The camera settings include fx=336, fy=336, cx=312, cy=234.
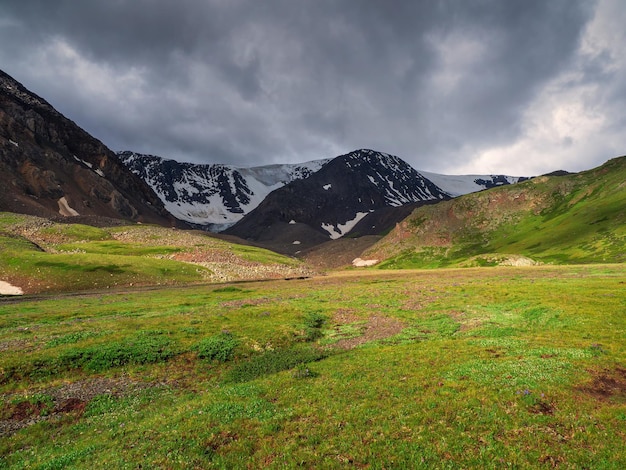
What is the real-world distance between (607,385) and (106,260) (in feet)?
341

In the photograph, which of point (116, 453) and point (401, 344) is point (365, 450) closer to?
point (116, 453)

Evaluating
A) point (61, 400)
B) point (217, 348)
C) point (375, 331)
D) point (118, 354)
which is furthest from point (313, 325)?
point (61, 400)

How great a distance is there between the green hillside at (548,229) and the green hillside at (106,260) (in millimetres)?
90024

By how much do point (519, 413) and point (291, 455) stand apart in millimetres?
10282

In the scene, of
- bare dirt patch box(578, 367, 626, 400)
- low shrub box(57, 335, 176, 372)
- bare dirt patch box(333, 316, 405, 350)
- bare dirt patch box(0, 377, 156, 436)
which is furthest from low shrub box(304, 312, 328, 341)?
bare dirt patch box(578, 367, 626, 400)

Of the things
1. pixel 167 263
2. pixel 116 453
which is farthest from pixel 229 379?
pixel 167 263

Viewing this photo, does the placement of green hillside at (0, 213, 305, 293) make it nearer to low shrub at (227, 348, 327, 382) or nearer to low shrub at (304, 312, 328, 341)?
low shrub at (304, 312, 328, 341)

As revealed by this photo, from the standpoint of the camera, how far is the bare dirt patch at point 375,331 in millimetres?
32594

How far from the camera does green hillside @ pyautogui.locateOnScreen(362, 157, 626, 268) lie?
119 metres

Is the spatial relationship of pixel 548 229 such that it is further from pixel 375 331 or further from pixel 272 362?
pixel 272 362

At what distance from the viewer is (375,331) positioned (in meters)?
36.6

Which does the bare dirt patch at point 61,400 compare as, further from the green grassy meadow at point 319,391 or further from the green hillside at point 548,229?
the green hillside at point 548,229

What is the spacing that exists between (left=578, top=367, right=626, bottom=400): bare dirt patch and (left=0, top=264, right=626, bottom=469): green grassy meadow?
11cm

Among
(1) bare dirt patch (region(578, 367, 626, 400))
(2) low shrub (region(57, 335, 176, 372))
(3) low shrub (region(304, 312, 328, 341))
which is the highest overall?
(1) bare dirt patch (region(578, 367, 626, 400))
